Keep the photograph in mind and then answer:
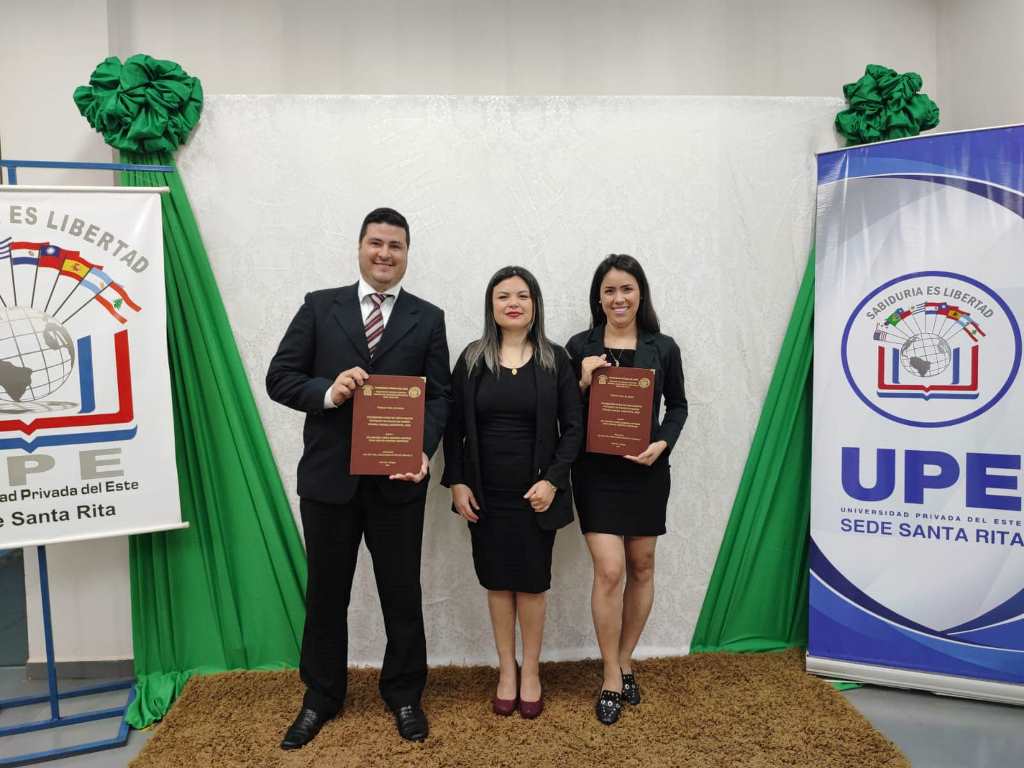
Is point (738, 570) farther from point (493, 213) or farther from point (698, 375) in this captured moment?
point (493, 213)

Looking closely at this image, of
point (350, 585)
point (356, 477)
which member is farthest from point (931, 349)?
point (350, 585)

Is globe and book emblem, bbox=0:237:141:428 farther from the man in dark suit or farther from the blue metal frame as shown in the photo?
the man in dark suit

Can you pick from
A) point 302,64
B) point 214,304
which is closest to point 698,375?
point 214,304

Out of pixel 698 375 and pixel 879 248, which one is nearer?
pixel 879 248

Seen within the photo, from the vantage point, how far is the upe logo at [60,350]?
90.2 inches

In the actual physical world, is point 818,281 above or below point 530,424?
above

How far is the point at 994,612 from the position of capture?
2.51 metres

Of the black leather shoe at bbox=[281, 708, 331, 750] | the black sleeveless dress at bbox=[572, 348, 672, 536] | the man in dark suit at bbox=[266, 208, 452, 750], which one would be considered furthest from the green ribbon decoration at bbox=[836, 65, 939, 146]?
the black leather shoe at bbox=[281, 708, 331, 750]

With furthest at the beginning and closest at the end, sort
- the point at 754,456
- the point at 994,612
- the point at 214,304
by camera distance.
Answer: the point at 754,456, the point at 214,304, the point at 994,612

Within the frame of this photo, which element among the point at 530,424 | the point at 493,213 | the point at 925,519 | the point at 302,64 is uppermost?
the point at 302,64

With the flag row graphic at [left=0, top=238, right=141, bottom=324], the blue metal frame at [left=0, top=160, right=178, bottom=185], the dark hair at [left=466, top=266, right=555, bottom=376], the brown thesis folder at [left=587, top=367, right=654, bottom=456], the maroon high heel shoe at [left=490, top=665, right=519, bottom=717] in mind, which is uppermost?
the blue metal frame at [left=0, top=160, right=178, bottom=185]

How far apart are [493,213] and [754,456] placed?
5.08 ft

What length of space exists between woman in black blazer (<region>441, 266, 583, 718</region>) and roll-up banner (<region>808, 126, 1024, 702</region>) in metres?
1.20

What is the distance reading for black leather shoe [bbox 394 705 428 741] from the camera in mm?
2277
